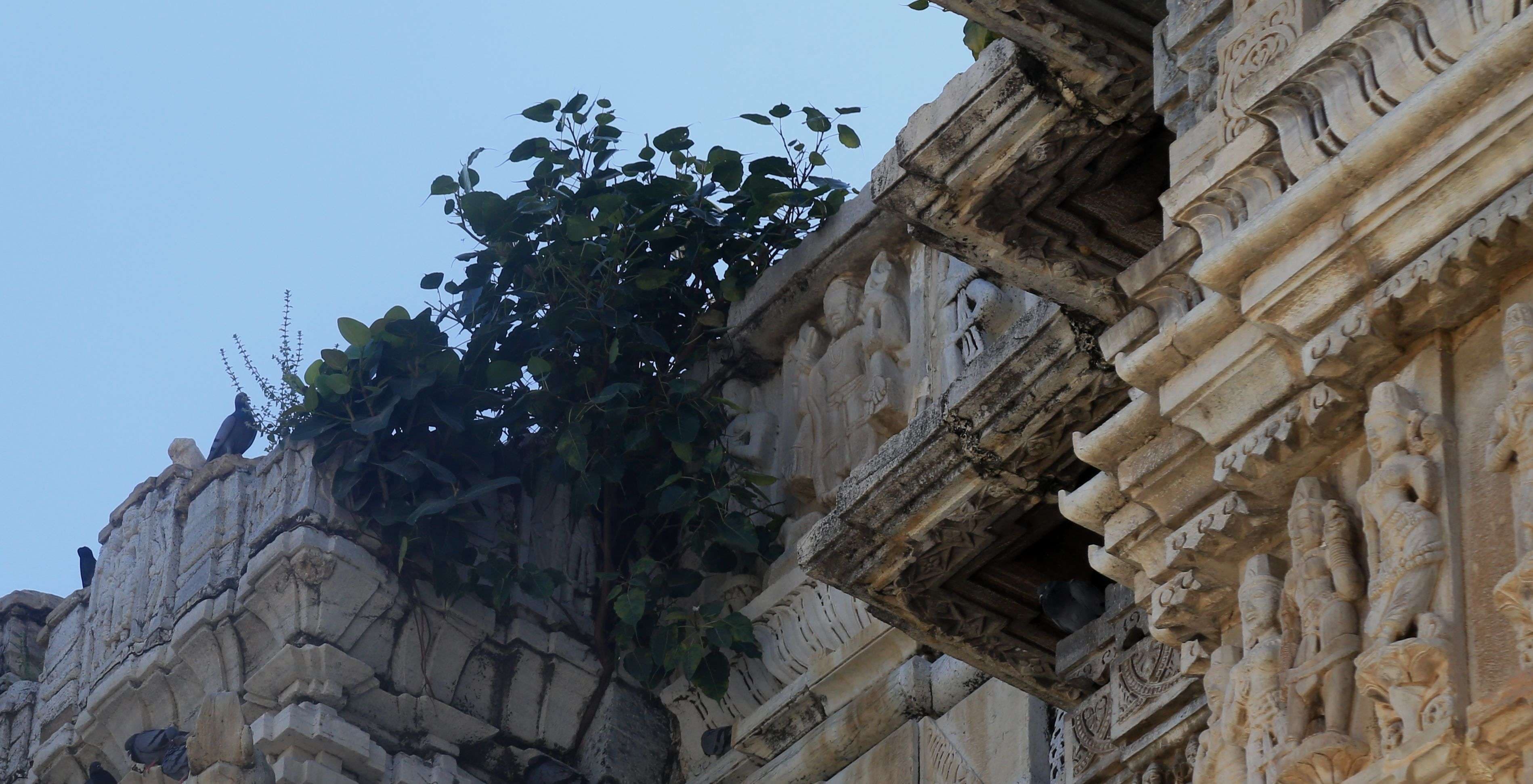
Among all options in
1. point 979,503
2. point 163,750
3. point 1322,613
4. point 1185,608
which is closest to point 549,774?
point 163,750

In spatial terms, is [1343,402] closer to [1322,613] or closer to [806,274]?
[1322,613]

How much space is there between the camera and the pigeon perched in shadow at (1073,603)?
17.8ft

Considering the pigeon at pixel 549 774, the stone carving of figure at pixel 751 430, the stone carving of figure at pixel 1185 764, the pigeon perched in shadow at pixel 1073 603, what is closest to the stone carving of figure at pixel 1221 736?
the stone carving of figure at pixel 1185 764

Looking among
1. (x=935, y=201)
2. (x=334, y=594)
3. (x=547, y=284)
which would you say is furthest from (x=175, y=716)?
(x=935, y=201)

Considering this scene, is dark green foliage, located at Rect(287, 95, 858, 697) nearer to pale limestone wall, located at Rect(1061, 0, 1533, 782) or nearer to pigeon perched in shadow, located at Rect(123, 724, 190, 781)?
pigeon perched in shadow, located at Rect(123, 724, 190, 781)

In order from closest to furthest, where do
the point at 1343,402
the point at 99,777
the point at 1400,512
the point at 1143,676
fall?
the point at 1400,512, the point at 1343,402, the point at 1143,676, the point at 99,777

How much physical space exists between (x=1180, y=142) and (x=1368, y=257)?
547 mm

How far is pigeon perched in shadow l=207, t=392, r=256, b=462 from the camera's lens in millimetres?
8828

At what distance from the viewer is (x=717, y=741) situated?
7.52 meters

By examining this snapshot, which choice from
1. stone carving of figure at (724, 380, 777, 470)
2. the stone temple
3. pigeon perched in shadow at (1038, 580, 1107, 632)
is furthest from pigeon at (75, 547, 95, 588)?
pigeon perched in shadow at (1038, 580, 1107, 632)

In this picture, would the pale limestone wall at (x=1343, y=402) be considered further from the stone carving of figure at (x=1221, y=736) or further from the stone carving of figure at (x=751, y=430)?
the stone carving of figure at (x=751, y=430)

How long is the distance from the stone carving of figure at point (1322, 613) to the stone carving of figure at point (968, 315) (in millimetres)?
2535

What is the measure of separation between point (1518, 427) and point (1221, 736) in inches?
26.1

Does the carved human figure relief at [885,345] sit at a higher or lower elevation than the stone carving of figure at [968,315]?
higher
